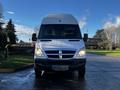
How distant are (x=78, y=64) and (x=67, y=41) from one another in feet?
3.74

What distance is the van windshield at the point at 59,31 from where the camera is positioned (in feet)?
50.0

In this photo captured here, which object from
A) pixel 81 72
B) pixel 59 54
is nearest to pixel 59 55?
pixel 59 54

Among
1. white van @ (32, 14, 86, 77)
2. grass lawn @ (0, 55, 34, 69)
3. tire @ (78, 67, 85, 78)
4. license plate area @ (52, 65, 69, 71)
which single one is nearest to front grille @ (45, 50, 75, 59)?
white van @ (32, 14, 86, 77)

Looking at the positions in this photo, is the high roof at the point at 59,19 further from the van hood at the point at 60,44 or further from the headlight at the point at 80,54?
the headlight at the point at 80,54

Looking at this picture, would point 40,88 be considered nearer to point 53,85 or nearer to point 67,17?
point 53,85

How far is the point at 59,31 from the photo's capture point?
15.6 metres

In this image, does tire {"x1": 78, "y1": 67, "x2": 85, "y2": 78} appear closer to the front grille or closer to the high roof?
the front grille

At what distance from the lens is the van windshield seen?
15234mm

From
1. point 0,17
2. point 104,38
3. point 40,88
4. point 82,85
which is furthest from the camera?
point 104,38

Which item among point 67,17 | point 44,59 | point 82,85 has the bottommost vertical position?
point 82,85

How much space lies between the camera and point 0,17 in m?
56.2

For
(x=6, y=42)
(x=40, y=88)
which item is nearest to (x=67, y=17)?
(x=40, y=88)

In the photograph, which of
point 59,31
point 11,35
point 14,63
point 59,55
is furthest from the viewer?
point 11,35

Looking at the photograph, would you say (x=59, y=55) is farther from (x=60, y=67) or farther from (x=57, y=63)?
(x=60, y=67)
